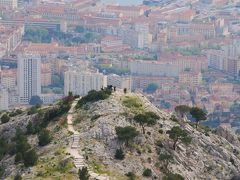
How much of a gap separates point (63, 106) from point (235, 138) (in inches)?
223

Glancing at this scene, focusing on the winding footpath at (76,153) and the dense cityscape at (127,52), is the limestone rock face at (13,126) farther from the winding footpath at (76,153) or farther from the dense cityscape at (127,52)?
the dense cityscape at (127,52)

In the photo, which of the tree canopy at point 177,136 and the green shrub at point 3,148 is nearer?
the tree canopy at point 177,136

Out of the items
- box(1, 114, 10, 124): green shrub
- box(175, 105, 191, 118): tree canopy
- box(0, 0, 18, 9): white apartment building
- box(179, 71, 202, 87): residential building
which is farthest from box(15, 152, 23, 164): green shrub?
box(0, 0, 18, 9): white apartment building

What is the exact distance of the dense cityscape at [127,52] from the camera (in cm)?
7269

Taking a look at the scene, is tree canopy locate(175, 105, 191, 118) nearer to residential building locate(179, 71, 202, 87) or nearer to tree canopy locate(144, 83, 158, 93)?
tree canopy locate(144, 83, 158, 93)

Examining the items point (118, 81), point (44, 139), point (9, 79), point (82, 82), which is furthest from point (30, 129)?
point (9, 79)

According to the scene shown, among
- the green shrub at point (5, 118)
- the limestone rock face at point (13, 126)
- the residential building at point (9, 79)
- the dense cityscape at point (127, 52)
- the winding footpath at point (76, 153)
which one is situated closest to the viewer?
the winding footpath at point (76, 153)

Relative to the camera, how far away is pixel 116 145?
22594mm

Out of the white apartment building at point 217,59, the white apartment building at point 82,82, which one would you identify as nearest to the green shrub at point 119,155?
the white apartment building at point 82,82

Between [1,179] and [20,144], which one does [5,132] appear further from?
[1,179]

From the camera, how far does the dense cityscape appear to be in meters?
72.7

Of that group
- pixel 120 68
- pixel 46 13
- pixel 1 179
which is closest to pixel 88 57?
pixel 120 68

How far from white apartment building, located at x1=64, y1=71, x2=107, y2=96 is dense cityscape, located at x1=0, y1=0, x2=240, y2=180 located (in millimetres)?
84

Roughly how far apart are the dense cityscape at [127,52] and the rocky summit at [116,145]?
28.7 meters
